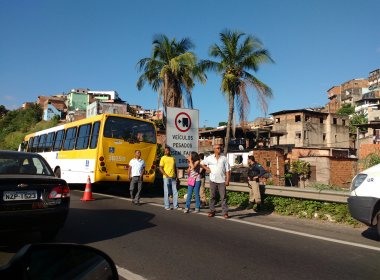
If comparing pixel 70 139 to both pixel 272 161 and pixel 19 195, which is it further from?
pixel 272 161

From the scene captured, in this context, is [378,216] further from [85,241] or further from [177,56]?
[177,56]

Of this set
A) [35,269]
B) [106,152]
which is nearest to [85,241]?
[35,269]

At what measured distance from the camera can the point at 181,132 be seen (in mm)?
15891

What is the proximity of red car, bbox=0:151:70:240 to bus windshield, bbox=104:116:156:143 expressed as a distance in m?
8.05

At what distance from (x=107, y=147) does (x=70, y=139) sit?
11.7 ft

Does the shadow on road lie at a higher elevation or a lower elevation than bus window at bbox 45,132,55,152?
lower

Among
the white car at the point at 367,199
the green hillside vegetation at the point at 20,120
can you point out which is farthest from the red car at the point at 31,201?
the green hillside vegetation at the point at 20,120

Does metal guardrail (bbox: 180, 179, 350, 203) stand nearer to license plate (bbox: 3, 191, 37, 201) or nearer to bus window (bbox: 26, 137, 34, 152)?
license plate (bbox: 3, 191, 37, 201)

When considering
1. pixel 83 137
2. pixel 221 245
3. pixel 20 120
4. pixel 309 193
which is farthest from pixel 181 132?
pixel 20 120

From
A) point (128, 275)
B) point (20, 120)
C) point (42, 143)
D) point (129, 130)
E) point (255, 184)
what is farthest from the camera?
point (20, 120)

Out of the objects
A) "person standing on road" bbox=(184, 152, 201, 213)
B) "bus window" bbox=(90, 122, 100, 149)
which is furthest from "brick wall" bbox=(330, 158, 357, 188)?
"person standing on road" bbox=(184, 152, 201, 213)

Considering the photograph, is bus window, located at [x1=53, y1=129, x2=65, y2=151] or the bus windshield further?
bus window, located at [x1=53, y1=129, x2=65, y2=151]

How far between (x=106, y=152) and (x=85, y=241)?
816 cm

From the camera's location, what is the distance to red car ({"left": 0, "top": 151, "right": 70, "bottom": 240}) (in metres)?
6.35
